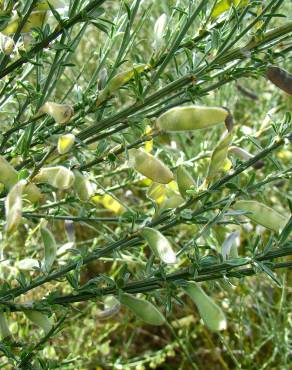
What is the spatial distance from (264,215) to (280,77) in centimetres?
17

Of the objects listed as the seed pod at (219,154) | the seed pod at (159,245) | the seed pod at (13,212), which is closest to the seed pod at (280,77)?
the seed pod at (219,154)

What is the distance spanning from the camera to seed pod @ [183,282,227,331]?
647 mm

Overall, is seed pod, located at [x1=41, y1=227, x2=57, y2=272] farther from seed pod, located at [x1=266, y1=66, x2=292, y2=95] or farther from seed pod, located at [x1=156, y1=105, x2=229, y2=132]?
seed pod, located at [x1=266, y1=66, x2=292, y2=95]

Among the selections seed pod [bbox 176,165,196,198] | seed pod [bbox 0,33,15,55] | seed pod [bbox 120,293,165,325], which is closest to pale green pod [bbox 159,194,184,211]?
seed pod [bbox 176,165,196,198]

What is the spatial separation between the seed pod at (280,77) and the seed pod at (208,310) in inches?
10.5

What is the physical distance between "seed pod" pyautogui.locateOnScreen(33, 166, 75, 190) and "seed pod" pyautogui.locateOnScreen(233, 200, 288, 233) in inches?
8.1

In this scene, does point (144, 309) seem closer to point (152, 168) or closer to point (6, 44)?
point (152, 168)

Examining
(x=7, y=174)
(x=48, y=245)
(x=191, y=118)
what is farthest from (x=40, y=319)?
(x=191, y=118)

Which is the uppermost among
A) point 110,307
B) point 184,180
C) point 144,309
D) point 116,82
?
point 116,82

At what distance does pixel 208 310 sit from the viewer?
0.67m

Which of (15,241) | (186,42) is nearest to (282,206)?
(15,241)

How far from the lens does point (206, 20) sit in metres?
0.82

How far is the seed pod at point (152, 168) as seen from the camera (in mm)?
731

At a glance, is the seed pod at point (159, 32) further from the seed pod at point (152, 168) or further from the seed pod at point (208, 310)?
the seed pod at point (208, 310)
